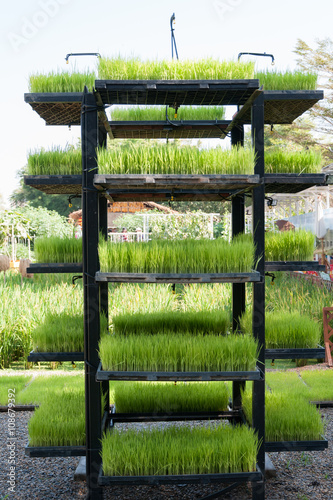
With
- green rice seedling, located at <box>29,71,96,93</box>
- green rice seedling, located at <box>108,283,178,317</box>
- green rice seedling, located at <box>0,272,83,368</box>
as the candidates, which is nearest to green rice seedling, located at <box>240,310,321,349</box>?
green rice seedling, located at <box>29,71,96,93</box>

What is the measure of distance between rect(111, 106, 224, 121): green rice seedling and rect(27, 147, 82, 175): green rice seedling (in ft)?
2.49

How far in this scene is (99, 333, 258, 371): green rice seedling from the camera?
2.89 metres

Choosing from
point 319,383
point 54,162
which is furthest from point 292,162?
point 319,383

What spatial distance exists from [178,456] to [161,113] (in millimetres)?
2811

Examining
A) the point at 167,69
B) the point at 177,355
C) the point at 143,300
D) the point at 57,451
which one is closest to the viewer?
the point at 177,355

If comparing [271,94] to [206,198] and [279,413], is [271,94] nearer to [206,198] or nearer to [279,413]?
[206,198]

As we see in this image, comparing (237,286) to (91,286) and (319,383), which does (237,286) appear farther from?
(319,383)

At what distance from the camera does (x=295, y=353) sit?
136 inches

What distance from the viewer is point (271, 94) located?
10.6 ft

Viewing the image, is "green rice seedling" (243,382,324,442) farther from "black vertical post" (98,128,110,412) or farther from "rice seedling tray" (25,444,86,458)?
"rice seedling tray" (25,444,86,458)

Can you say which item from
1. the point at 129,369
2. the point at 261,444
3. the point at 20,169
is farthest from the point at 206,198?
the point at 20,169

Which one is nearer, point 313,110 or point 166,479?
point 166,479

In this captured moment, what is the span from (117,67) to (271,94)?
3.46ft

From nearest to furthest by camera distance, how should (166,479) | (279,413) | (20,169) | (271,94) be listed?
1. (166,479)
2. (271,94)
3. (279,413)
4. (20,169)
